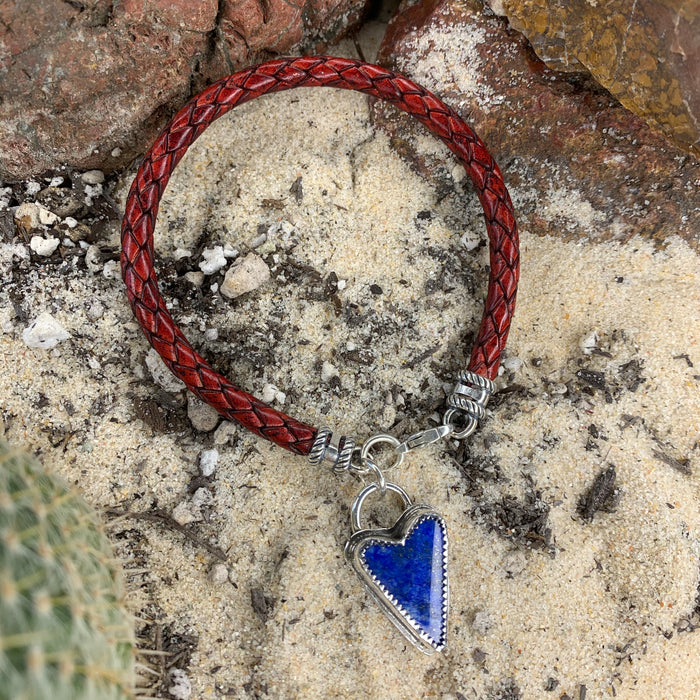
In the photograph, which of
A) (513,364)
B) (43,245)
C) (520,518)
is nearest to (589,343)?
(513,364)

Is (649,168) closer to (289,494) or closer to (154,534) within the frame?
(289,494)

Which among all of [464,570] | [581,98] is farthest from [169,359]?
[581,98]

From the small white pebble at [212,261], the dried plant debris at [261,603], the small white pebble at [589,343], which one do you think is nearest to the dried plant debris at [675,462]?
the small white pebble at [589,343]

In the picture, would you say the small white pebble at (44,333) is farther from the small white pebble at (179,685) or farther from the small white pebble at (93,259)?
the small white pebble at (179,685)

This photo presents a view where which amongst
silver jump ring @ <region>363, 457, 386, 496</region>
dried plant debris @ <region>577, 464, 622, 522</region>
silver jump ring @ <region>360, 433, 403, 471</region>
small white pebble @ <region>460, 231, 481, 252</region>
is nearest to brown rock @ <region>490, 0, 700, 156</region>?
small white pebble @ <region>460, 231, 481, 252</region>

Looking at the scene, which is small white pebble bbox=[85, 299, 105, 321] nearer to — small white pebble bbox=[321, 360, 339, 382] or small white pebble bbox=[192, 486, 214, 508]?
small white pebble bbox=[192, 486, 214, 508]

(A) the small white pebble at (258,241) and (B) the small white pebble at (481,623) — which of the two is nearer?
(B) the small white pebble at (481,623)

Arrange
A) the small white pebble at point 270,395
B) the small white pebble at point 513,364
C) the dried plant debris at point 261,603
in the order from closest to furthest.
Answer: the dried plant debris at point 261,603
the small white pebble at point 270,395
the small white pebble at point 513,364
